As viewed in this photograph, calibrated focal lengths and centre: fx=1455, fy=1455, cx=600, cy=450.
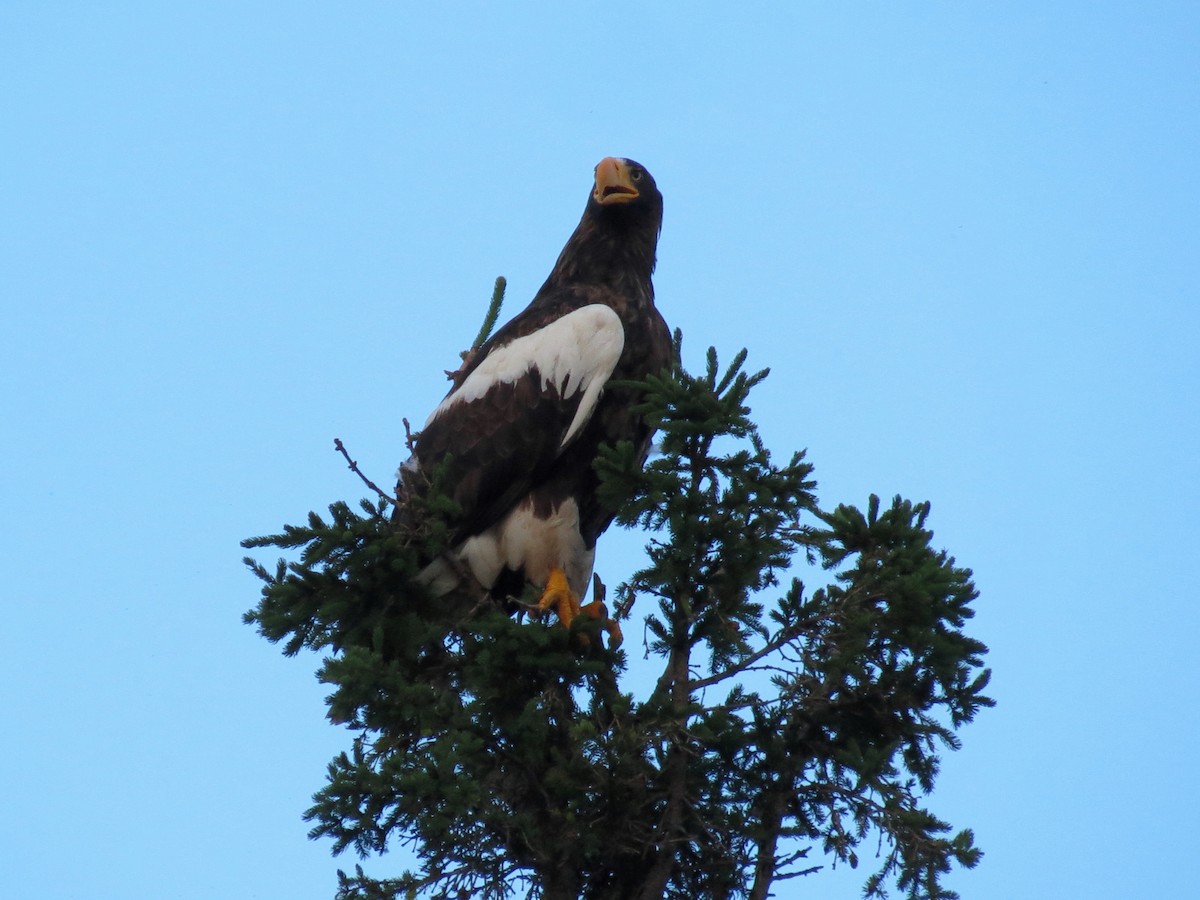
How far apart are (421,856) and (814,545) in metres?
1.68

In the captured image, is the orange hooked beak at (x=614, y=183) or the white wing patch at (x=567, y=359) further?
the orange hooked beak at (x=614, y=183)

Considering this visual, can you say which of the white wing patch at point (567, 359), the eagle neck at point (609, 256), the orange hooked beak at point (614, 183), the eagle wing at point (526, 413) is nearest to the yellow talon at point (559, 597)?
the eagle wing at point (526, 413)

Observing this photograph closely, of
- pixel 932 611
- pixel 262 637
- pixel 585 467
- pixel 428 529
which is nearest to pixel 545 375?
pixel 585 467

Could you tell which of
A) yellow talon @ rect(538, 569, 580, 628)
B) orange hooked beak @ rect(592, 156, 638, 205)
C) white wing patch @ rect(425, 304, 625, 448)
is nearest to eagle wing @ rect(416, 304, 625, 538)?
white wing patch @ rect(425, 304, 625, 448)

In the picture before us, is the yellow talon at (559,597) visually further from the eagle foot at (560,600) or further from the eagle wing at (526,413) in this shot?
the eagle wing at (526,413)

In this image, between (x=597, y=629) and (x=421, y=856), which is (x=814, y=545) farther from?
(x=421, y=856)

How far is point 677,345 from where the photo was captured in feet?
18.1

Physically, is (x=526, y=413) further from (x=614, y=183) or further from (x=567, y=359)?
(x=614, y=183)

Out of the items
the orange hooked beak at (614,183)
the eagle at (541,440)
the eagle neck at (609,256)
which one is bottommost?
the eagle at (541,440)

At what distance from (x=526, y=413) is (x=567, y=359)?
296mm

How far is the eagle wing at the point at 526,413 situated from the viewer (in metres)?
6.31

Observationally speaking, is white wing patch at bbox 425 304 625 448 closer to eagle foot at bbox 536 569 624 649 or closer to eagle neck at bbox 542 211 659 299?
eagle neck at bbox 542 211 659 299

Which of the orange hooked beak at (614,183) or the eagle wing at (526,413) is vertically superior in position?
the orange hooked beak at (614,183)

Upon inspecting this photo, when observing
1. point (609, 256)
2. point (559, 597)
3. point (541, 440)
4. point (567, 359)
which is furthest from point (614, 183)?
point (559, 597)
